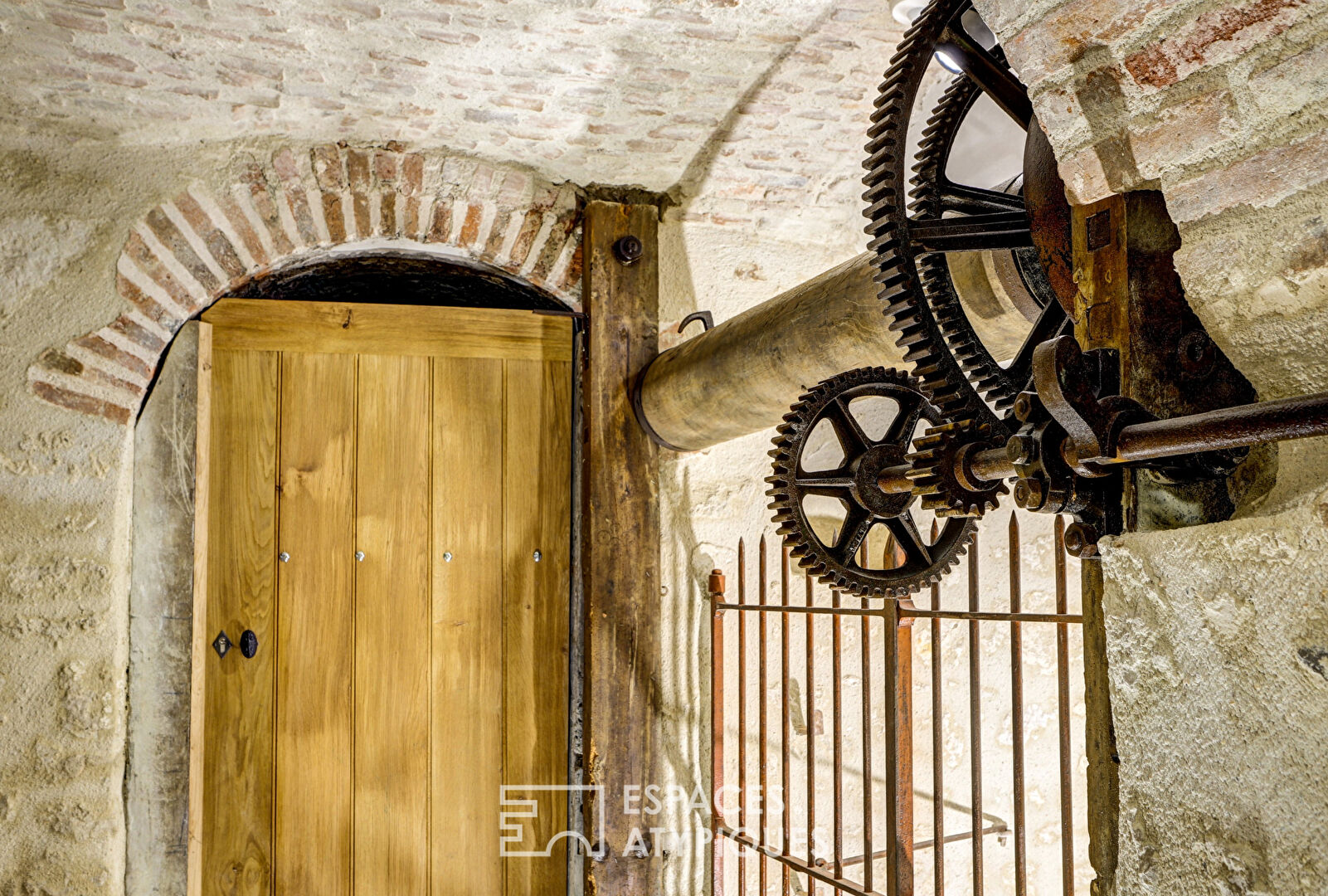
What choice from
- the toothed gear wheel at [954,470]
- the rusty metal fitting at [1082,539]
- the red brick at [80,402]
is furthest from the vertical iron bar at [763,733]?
the red brick at [80,402]

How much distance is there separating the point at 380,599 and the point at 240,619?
0.40 metres

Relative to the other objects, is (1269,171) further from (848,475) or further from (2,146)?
(2,146)

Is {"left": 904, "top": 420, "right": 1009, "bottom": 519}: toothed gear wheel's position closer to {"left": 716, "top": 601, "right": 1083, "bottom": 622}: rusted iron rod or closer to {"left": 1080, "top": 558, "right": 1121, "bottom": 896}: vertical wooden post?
{"left": 1080, "top": 558, "right": 1121, "bottom": 896}: vertical wooden post

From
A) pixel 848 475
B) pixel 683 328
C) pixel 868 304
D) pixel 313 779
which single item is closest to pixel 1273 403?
pixel 848 475

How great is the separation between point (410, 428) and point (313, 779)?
3.55ft

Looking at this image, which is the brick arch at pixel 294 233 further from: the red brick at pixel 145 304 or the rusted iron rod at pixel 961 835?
the rusted iron rod at pixel 961 835

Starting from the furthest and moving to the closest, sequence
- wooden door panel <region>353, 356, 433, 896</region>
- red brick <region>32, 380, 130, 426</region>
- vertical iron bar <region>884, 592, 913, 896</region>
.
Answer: wooden door panel <region>353, 356, 433, 896</region> → red brick <region>32, 380, 130, 426</region> → vertical iron bar <region>884, 592, 913, 896</region>

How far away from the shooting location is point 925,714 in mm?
3104

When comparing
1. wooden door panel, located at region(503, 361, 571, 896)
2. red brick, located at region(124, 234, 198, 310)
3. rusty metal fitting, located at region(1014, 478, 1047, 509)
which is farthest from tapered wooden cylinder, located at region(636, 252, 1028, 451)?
red brick, located at region(124, 234, 198, 310)

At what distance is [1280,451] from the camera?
3.05 feet

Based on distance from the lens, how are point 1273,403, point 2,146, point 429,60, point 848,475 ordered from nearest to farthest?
point 1273,403
point 848,475
point 429,60
point 2,146

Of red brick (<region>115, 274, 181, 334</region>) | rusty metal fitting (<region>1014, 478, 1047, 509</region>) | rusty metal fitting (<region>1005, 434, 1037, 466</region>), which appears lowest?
rusty metal fitting (<region>1014, 478, 1047, 509</region>)

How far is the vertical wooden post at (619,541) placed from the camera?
9.65ft

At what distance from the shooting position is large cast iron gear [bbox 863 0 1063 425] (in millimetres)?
1242
